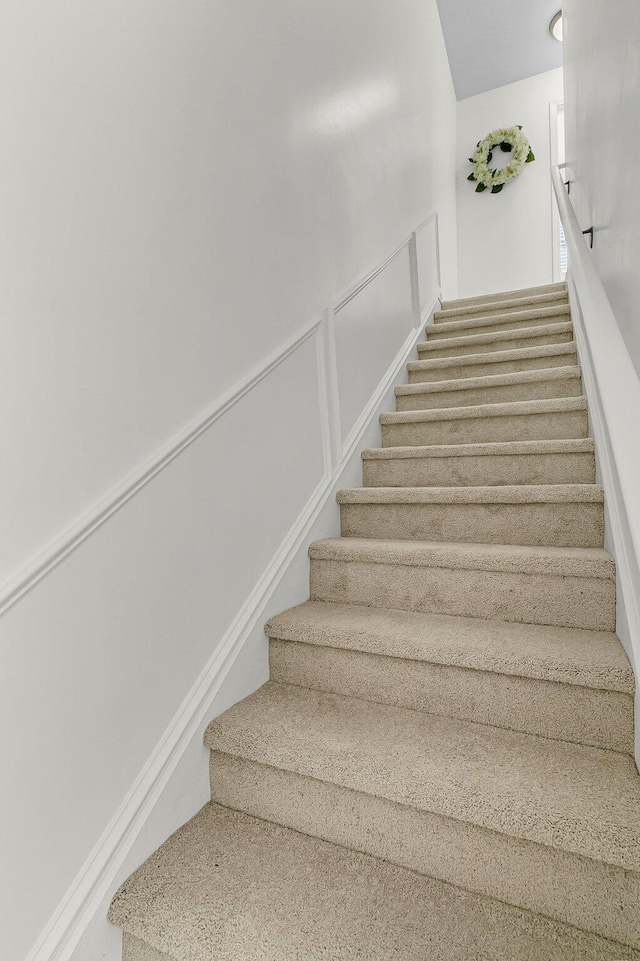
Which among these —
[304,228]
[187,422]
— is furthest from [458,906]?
[304,228]

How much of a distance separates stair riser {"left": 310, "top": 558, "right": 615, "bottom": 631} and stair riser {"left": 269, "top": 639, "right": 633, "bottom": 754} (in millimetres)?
258

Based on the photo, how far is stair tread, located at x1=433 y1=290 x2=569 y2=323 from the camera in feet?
10.9

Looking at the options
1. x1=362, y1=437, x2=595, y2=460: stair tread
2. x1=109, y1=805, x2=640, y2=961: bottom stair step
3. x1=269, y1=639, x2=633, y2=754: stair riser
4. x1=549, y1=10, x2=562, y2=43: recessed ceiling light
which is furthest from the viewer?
x1=549, y1=10, x2=562, y2=43: recessed ceiling light

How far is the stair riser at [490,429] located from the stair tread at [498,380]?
0.30 meters

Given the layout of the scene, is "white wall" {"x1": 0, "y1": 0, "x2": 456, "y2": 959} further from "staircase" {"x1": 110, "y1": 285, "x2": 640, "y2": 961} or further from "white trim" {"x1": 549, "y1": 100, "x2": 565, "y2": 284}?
"white trim" {"x1": 549, "y1": 100, "x2": 565, "y2": 284}

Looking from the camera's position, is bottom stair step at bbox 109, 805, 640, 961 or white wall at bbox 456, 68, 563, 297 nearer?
bottom stair step at bbox 109, 805, 640, 961

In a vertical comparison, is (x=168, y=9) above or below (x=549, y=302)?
above

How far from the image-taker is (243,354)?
157 cm

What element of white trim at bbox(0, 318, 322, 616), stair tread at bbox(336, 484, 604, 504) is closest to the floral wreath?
stair tread at bbox(336, 484, 604, 504)

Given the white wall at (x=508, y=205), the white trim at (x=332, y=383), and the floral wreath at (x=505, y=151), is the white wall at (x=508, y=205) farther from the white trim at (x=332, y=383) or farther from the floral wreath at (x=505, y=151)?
the white trim at (x=332, y=383)

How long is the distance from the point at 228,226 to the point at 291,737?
135cm

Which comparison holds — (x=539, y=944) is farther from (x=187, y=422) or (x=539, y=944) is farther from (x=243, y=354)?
(x=243, y=354)

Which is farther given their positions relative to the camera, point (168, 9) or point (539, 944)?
point (168, 9)

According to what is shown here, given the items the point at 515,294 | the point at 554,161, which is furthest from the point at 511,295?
the point at 554,161
